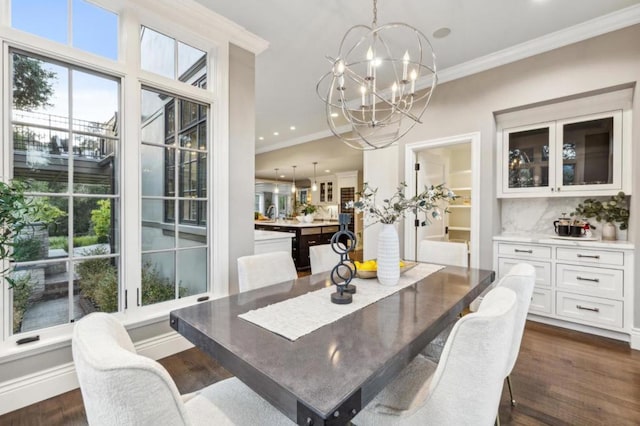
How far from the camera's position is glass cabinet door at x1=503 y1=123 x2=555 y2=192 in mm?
3219

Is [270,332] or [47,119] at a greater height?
[47,119]

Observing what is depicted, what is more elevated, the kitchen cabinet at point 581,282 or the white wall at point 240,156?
the white wall at point 240,156

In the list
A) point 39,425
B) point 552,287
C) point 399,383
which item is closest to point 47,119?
point 39,425

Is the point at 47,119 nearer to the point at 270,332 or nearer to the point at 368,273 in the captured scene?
the point at 270,332

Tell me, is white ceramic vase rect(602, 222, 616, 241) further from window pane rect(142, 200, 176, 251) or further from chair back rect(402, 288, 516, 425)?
window pane rect(142, 200, 176, 251)

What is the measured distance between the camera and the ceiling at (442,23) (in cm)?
249

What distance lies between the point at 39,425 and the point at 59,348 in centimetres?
44

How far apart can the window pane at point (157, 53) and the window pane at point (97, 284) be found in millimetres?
1536

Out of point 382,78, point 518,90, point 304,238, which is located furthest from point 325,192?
point 518,90

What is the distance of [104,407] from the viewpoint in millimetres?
655

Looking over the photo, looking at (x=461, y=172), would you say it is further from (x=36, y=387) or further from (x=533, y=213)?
(x=36, y=387)

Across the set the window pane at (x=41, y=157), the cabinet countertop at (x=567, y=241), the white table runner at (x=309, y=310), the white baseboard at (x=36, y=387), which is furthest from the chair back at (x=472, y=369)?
the cabinet countertop at (x=567, y=241)

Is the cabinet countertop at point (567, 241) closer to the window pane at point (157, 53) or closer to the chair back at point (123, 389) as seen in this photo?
the chair back at point (123, 389)

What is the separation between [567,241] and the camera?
2.93 metres
